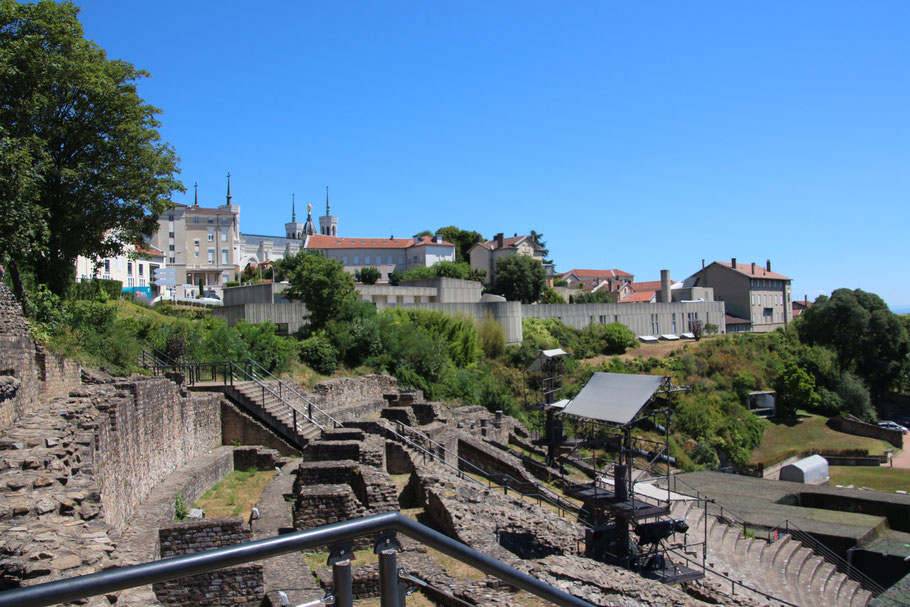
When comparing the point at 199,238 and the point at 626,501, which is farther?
the point at 199,238

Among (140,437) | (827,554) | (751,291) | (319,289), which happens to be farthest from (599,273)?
(140,437)

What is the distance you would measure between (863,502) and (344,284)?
23431 mm

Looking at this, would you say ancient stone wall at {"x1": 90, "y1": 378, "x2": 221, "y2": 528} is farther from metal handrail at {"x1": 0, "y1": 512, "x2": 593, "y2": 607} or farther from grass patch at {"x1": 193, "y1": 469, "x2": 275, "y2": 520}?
metal handrail at {"x1": 0, "y1": 512, "x2": 593, "y2": 607}

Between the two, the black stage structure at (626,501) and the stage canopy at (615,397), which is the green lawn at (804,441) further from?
the black stage structure at (626,501)

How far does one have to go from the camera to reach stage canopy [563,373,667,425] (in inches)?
582

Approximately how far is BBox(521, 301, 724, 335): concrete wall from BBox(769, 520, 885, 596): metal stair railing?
28956 millimetres

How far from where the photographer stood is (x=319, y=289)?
30000 mm

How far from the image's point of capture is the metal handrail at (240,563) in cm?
168

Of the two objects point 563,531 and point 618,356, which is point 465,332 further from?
point 563,531

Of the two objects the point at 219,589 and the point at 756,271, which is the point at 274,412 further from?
the point at 756,271

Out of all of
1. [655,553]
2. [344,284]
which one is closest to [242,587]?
[655,553]

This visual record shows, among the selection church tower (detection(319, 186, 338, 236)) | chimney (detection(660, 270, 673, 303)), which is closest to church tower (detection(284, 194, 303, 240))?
church tower (detection(319, 186, 338, 236))

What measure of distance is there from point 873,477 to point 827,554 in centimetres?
1621

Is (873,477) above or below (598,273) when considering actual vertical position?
below
